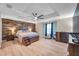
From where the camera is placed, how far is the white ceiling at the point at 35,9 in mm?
1831

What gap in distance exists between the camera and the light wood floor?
1860 mm

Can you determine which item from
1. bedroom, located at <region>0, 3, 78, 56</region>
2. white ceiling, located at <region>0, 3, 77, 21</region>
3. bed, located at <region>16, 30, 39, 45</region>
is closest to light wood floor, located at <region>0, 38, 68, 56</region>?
bedroom, located at <region>0, 3, 78, 56</region>

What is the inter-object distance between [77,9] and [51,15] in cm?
54

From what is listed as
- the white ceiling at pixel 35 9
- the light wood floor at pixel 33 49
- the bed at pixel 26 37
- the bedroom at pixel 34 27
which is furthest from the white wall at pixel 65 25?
the bed at pixel 26 37

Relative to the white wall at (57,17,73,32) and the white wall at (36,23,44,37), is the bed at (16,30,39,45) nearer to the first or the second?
the white wall at (36,23,44,37)

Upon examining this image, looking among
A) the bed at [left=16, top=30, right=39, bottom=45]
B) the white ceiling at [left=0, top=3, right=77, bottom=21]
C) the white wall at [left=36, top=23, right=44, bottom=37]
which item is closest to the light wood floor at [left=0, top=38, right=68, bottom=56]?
the bed at [left=16, top=30, right=39, bottom=45]

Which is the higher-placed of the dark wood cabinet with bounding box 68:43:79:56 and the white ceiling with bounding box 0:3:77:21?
the white ceiling with bounding box 0:3:77:21

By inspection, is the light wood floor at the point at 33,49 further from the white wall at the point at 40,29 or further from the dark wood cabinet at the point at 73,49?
the white wall at the point at 40,29

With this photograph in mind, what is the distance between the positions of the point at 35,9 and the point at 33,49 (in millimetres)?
849

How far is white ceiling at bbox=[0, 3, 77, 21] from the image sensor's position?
1.83m

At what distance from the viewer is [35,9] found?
6.18 feet

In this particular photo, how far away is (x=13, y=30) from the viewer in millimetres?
1861

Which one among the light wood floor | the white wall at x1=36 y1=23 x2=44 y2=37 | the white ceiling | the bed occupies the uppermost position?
the white ceiling

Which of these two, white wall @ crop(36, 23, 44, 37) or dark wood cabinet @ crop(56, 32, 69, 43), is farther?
white wall @ crop(36, 23, 44, 37)
